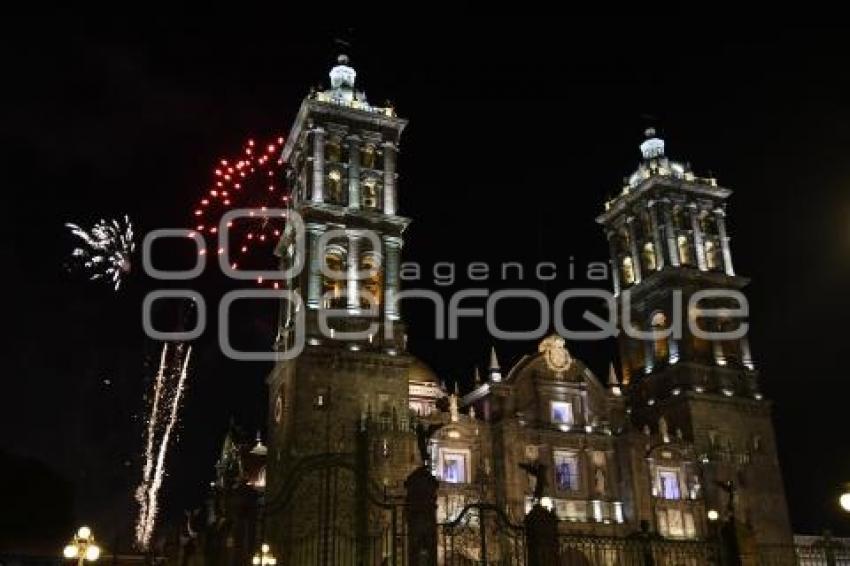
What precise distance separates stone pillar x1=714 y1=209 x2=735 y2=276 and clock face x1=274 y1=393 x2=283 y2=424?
3336cm

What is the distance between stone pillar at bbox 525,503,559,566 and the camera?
2261 cm

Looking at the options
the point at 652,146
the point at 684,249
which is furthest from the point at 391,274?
the point at 652,146

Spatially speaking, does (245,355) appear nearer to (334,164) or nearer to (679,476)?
(334,164)

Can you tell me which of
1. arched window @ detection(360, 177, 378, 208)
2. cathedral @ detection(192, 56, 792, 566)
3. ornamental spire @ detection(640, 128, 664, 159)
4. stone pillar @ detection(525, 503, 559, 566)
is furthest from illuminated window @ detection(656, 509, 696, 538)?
stone pillar @ detection(525, 503, 559, 566)

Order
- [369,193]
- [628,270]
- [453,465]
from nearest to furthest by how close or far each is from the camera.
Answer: [453,465]
[369,193]
[628,270]

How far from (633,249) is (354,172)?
23569mm

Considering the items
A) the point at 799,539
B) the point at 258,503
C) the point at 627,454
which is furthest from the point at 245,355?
the point at 799,539

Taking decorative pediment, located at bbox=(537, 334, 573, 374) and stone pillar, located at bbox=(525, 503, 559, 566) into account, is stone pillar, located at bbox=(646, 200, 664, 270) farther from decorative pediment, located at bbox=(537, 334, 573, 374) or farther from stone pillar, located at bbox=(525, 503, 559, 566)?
stone pillar, located at bbox=(525, 503, 559, 566)

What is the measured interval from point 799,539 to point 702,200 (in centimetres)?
Answer: 2476

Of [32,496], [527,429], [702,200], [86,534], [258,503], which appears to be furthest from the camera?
[702,200]

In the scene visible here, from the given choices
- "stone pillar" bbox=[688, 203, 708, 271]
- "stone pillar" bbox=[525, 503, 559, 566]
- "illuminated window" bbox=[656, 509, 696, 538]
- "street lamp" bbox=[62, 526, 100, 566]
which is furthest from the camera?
"stone pillar" bbox=[688, 203, 708, 271]

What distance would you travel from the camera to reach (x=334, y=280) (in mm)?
52406

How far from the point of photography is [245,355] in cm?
5116

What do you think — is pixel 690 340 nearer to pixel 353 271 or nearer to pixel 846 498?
pixel 353 271
